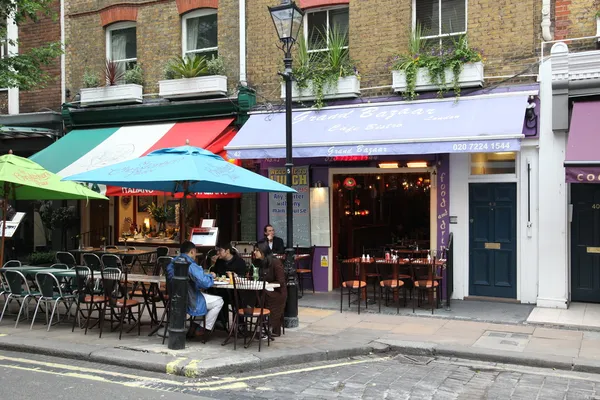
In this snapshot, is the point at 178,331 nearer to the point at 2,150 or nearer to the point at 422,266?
the point at 422,266

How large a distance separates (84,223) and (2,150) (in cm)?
343

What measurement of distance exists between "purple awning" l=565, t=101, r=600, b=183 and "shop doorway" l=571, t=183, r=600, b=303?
1503mm

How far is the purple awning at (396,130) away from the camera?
1034 centimetres

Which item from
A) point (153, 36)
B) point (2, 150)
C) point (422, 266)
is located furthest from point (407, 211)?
point (2, 150)

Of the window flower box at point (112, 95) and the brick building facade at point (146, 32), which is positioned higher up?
the brick building facade at point (146, 32)

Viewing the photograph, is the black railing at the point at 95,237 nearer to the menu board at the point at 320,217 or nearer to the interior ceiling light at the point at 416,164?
the menu board at the point at 320,217

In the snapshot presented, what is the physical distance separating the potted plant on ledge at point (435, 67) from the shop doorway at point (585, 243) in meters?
2.91

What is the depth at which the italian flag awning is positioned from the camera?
13.1 metres

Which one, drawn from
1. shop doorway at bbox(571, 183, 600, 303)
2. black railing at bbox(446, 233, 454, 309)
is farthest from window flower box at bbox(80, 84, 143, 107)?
shop doorway at bbox(571, 183, 600, 303)

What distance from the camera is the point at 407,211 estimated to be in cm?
1670

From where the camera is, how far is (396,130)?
1119 cm

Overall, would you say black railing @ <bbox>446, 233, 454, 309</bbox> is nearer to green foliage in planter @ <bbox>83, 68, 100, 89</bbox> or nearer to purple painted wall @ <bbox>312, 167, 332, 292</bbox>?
purple painted wall @ <bbox>312, 167, 332, 292</bbox>

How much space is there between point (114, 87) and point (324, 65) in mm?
5668

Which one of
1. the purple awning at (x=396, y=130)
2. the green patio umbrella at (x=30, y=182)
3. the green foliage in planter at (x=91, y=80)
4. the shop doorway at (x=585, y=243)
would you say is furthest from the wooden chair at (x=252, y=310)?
the green foliage in planter at (x=91, y=80)
